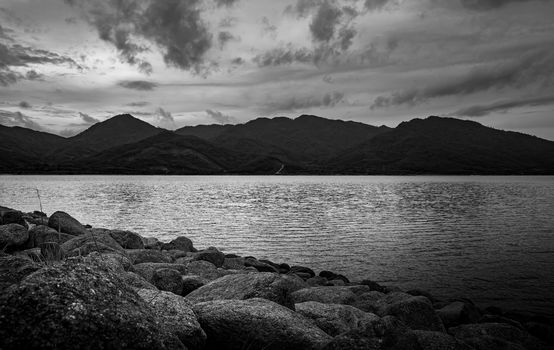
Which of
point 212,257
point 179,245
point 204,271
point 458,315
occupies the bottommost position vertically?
point 179,245

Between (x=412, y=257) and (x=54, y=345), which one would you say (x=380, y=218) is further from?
(x=54, y=345)

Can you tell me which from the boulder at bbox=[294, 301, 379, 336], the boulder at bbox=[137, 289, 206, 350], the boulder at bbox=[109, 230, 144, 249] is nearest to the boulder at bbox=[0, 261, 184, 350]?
the boulder at bbox=[137, 289, 206, 350]

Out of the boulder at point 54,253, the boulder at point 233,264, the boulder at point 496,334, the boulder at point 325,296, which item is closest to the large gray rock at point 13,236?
the boulder at point 54,253

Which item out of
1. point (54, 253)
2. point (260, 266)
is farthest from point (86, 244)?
point (260, 266)

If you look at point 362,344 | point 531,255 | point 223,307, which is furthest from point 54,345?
point 531,255

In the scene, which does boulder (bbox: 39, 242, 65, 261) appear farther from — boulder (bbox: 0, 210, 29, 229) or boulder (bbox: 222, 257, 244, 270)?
boulder (bbox: 0, 210, 29, 229)

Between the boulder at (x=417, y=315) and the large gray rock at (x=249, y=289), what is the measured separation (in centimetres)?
368

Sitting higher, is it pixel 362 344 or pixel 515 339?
pixel 362 344

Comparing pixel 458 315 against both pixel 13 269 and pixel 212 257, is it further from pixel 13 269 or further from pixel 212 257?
pixel 13 269

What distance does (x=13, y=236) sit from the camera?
16109 mm

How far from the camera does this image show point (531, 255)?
29.5m

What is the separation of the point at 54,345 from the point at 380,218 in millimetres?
50619

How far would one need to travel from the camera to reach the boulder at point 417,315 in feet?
37.1

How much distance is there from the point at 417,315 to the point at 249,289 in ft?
16.5
